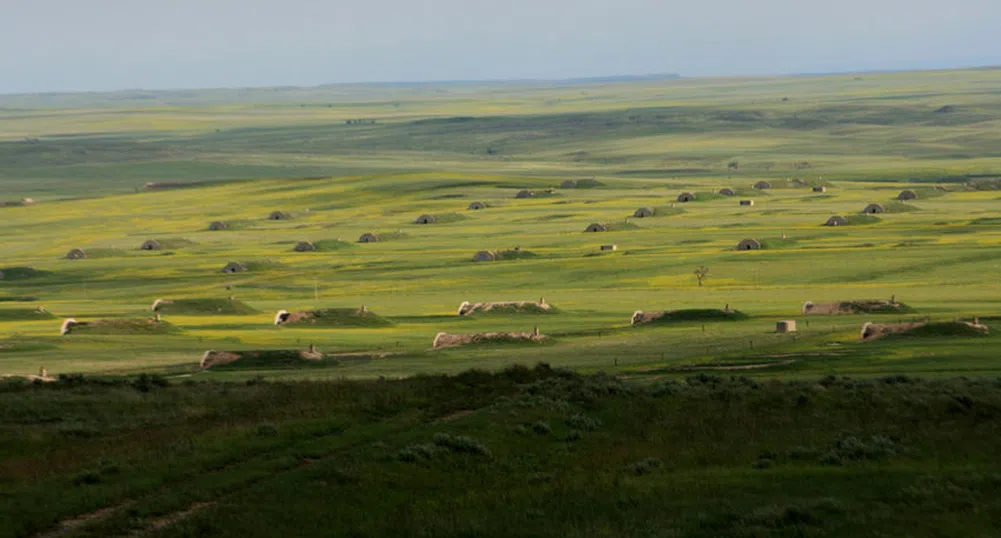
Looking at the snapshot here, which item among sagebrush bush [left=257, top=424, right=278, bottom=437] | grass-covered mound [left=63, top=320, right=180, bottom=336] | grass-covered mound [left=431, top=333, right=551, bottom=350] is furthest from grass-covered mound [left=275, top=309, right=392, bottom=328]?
sagebrush bush [left=257, top=424, right=278, bottom=437]

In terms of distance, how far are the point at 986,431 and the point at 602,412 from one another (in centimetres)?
703

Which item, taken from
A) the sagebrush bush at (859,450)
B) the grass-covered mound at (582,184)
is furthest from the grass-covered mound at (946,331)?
the grass-covered mound at (582,184)

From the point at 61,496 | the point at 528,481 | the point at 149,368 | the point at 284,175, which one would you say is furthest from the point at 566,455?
the point at 284,175

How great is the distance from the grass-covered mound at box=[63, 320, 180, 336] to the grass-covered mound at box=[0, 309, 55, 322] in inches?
352

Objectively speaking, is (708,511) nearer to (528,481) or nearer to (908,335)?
(528,481)

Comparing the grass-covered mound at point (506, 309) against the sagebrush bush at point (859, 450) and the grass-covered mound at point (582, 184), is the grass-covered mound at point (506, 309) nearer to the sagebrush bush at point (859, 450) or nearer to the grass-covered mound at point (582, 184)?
the sagebrush bush at point (859, 450)

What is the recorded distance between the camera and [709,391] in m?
29.4

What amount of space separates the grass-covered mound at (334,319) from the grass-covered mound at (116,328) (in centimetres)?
489

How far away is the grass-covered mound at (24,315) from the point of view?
63.9m

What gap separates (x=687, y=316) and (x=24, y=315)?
3027 cm

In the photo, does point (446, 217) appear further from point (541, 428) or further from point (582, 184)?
point (541, 428)

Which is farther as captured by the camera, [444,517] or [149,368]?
[149,368]

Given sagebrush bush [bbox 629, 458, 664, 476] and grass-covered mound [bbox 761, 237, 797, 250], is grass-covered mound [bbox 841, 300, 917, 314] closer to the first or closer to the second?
grass-covered mound [bbox 761, 237, 797, 250]

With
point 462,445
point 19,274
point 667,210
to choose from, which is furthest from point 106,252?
point 462,445
